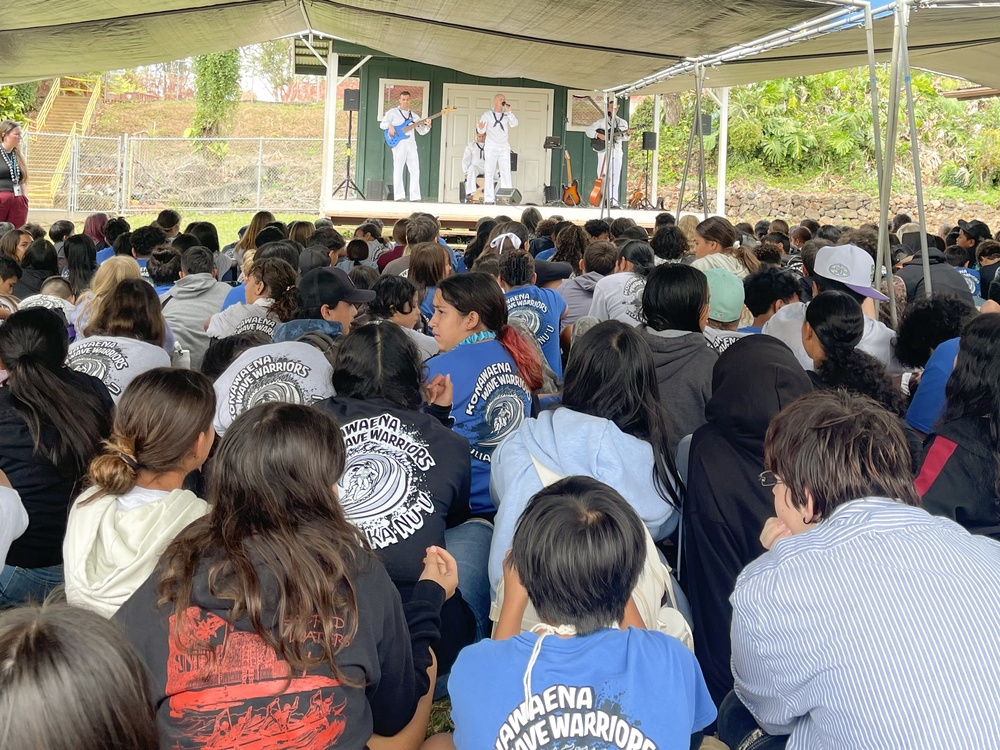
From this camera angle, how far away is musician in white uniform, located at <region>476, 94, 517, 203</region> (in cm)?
1578

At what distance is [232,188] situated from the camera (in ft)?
82.9

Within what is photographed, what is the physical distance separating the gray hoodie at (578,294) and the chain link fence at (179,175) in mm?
14873

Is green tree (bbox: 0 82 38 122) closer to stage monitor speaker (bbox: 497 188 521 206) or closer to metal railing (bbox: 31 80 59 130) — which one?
metal railing (bbox: 31 80 59 130)

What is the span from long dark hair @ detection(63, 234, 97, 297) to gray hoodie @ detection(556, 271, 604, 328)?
2.86 meters

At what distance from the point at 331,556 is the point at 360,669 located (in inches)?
8.5

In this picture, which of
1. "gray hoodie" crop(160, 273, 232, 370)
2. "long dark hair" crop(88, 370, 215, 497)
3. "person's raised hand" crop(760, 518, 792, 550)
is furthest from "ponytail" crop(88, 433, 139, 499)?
"gray hoodie" crop(160, 273, 232, 370)

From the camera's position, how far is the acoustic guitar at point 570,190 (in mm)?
16766

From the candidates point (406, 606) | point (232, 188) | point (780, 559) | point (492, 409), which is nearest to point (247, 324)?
point (492, 409)

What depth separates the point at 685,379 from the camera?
3.46m

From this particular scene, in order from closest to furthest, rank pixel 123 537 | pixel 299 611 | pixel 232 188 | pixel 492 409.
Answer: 1. pixel 299 611
2. pixel 123 537
3. pixel 492 409
4. pixel 232 188

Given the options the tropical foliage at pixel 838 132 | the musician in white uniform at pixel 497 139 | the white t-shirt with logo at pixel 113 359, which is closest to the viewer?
the white t-shirt with logo at pixel 113 359

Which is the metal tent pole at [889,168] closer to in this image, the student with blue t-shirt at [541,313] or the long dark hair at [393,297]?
the student with blue t-shirt at [541,313]

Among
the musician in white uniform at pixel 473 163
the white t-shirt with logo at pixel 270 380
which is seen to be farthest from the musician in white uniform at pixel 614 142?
the white t-shirt with logo at pixel 270 380

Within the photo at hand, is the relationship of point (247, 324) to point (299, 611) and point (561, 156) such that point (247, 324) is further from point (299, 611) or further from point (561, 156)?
point (561, 156)
